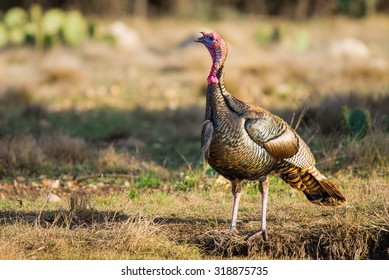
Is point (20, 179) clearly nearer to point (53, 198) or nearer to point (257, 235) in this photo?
point (53, 198)

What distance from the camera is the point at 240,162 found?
631 centimetres

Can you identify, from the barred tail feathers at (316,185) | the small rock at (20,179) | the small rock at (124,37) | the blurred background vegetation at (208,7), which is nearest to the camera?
the barred tail feathers at (316,185)

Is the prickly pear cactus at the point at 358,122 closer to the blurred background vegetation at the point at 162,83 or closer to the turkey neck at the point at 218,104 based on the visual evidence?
the blurred background vegetation at the point at 162,83

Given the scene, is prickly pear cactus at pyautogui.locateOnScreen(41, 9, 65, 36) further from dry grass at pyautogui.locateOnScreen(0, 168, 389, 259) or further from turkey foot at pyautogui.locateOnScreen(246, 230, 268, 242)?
turkey foot at pyautogui.locateOnScreen(246, 230, 268, 242)

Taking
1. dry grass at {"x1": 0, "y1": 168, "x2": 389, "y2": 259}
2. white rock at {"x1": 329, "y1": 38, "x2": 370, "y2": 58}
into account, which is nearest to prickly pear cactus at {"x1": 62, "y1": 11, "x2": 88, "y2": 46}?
white rock at {"x1": 329, "y1": 38, "x2": 370, "y2": 58}

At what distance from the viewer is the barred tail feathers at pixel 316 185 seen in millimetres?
6871

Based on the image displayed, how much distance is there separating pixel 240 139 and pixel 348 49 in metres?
13.9

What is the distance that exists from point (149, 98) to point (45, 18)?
5422 mm

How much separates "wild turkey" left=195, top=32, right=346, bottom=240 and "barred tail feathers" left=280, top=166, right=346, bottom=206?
112mm

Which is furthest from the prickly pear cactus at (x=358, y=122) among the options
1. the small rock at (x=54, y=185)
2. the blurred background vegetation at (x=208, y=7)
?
the blurred background vegetation at (x=208, y=7)

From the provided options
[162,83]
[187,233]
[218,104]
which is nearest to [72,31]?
[162,83]

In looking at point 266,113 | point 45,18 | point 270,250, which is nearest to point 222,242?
point 270,250

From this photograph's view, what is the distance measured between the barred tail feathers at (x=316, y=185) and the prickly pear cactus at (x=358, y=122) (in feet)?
9.68

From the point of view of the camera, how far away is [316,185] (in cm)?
696
